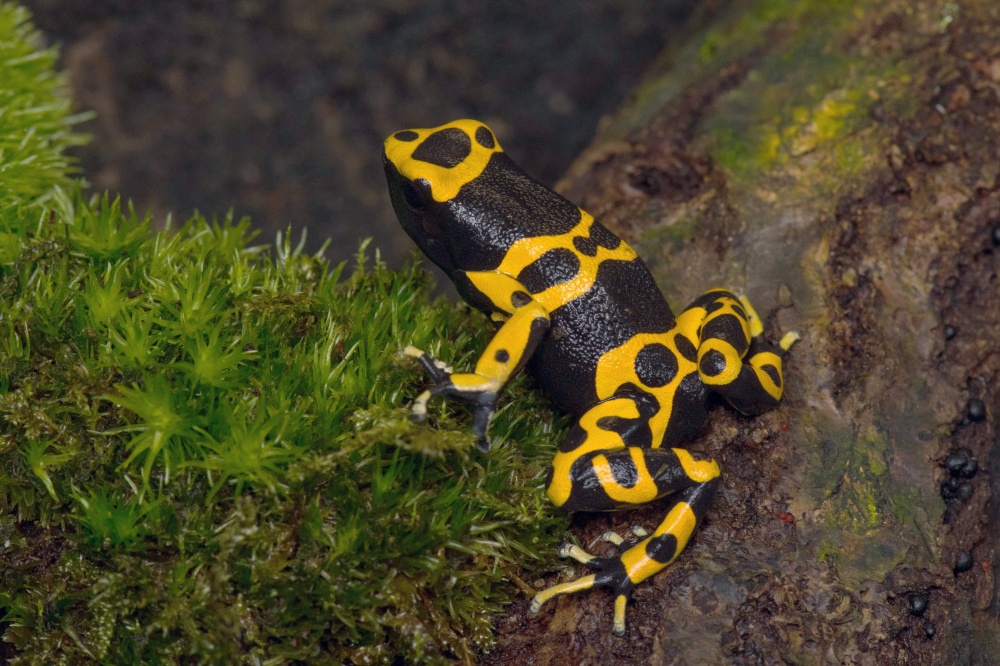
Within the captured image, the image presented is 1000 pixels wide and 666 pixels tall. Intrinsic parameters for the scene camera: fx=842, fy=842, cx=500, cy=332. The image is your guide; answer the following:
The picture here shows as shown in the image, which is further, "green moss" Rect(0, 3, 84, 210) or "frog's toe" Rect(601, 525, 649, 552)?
"green moss" Rect(0, 3, 84, 210)

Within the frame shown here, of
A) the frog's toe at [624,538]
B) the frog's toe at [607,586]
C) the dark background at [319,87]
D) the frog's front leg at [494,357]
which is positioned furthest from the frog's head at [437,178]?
the dark background at [319,87]

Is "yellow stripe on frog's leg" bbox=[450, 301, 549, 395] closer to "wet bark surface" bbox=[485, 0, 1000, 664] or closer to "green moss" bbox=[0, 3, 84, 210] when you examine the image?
"wet bark surface" bbox=[485, 0, 1000, 664]

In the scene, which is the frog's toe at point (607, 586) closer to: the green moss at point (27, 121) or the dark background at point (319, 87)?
the green moss at point (27, 121)

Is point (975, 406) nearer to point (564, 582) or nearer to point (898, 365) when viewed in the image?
point (898, 365)

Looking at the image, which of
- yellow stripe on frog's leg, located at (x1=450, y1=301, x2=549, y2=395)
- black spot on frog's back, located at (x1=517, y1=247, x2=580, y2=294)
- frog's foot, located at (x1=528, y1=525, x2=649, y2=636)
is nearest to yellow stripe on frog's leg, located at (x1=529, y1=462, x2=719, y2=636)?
frog's foot, located at (x1=528, y1=525, x2=649, y2=636)

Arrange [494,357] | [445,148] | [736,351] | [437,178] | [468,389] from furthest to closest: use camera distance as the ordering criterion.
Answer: [445,148] → [437,178] → [736,351] → [494,357] → [468,389]

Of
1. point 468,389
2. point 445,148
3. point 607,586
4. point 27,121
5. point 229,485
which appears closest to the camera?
point 229,485

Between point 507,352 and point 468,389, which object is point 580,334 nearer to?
point 507,352

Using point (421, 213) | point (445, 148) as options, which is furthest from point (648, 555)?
point (445, 148)
